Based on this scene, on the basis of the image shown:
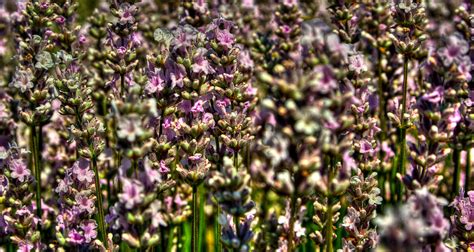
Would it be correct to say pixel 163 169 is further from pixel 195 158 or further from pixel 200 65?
pixel 200 65

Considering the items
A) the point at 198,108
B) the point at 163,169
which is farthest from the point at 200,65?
the point at 163,169

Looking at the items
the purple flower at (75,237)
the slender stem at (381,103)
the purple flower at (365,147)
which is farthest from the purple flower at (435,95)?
the purple flower at (75,237)

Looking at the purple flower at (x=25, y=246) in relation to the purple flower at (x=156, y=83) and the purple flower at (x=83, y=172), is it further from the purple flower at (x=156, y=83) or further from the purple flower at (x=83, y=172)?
the purple flower at (x=156, y=83)

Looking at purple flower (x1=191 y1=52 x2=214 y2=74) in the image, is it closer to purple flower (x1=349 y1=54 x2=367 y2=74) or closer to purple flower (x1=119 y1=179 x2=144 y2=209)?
purple flower (x1=349 y1=54 x2=367 y2=74)

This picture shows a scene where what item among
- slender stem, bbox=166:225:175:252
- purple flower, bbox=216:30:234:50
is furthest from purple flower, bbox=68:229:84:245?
purple flower, bbox=216:30:234:50

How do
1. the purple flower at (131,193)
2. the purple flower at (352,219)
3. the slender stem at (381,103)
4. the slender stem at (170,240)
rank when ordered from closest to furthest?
the purple flower at (131,193) → the purple flower at (352,219) → the slender stem at (170,240) → the slender stem at (381,103)

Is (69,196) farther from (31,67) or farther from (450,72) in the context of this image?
(450,72)
